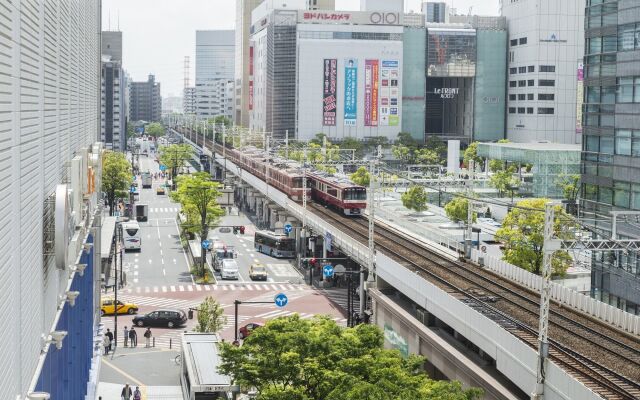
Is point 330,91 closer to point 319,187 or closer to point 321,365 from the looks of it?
point 319,187

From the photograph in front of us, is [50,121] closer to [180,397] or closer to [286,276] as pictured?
[180,397]

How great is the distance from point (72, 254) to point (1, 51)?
441 inches

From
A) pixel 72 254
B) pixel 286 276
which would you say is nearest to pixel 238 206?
pixel 286 276

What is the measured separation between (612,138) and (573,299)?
11800mm

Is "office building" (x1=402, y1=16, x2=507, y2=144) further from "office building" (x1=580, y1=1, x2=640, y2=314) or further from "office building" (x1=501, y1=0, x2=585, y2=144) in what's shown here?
"office building" (x1=580, y1=1, x2=640, y2=314)

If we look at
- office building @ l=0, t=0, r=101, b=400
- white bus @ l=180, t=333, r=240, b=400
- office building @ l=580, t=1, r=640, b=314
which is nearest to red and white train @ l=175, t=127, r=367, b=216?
office building @ l=580, t=1, r=640, b=314

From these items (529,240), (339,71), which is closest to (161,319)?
(529,240)

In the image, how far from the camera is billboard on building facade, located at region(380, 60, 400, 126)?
525 ft

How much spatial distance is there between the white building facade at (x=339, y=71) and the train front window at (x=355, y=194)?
83312 mm

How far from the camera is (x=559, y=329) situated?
34156mm

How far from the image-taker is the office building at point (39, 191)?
13156mm

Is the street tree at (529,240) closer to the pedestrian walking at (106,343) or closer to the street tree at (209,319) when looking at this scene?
the street tree at (209,319)

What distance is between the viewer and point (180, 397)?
41156 millimetres

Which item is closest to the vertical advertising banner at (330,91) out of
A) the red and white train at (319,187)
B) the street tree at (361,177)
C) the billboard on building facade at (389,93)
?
the billboard on building facade at (389,93)
